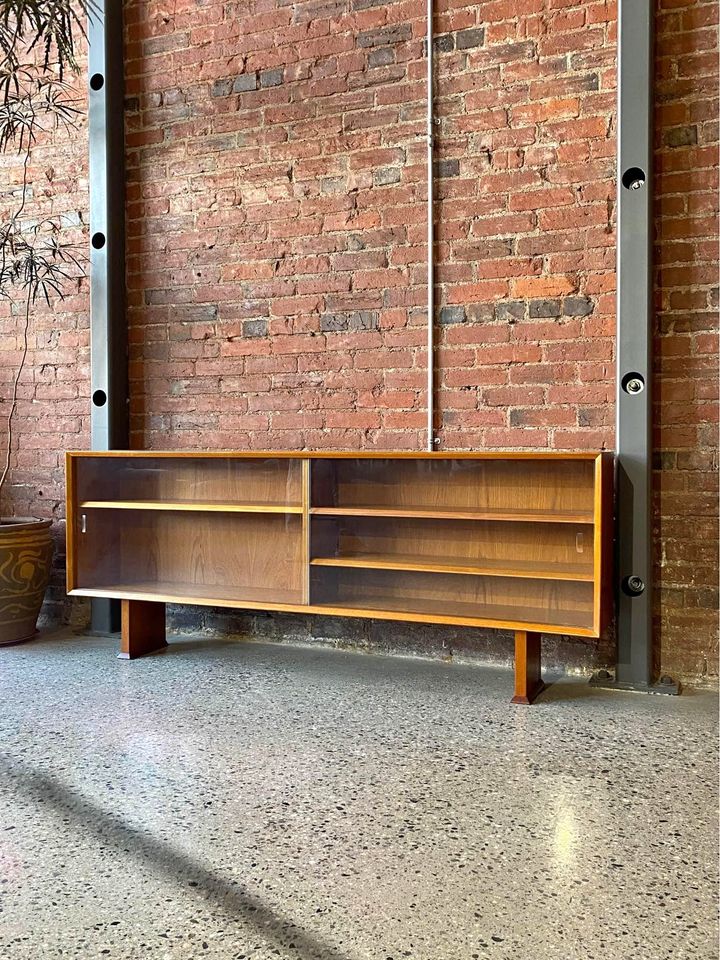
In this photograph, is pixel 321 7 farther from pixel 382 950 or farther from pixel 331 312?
pixel 382 950

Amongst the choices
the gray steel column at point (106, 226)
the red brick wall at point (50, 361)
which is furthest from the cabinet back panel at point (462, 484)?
the red brick wall at point (50, 361)

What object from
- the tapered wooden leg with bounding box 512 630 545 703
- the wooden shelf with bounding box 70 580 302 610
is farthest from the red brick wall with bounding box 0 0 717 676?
the wooden shelf with bounding box 70 580 302 610

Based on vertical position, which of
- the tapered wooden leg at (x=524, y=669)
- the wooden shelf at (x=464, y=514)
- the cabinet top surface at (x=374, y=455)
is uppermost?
the cabinet top surface at (x=374, y=455)

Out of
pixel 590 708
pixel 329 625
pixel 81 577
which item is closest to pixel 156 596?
pixel 81 577

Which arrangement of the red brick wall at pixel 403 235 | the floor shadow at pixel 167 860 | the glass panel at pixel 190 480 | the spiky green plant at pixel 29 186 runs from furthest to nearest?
the spiky green plant at pixel 29 186 < the glass panel at pixel 190 480 < the red brick wall at pixel 403 235 < the floor shadow at pixel 167 860

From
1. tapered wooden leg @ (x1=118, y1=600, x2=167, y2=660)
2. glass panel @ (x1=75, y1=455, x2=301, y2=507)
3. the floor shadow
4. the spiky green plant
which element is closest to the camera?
the floor shadow

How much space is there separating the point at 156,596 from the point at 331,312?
145cm

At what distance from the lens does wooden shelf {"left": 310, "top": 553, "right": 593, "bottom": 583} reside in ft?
9.79

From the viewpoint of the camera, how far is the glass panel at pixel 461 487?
118 inches

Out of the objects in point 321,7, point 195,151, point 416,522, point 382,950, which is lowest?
point 382,950

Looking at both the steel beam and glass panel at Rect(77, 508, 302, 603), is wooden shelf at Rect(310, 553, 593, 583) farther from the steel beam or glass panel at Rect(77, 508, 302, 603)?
the steel beam

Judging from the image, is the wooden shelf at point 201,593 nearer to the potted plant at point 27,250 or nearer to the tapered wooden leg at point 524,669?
the potted plant at point 27,250

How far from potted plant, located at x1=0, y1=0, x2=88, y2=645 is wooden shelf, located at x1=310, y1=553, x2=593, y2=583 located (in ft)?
4.95

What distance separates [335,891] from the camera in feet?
5.67
